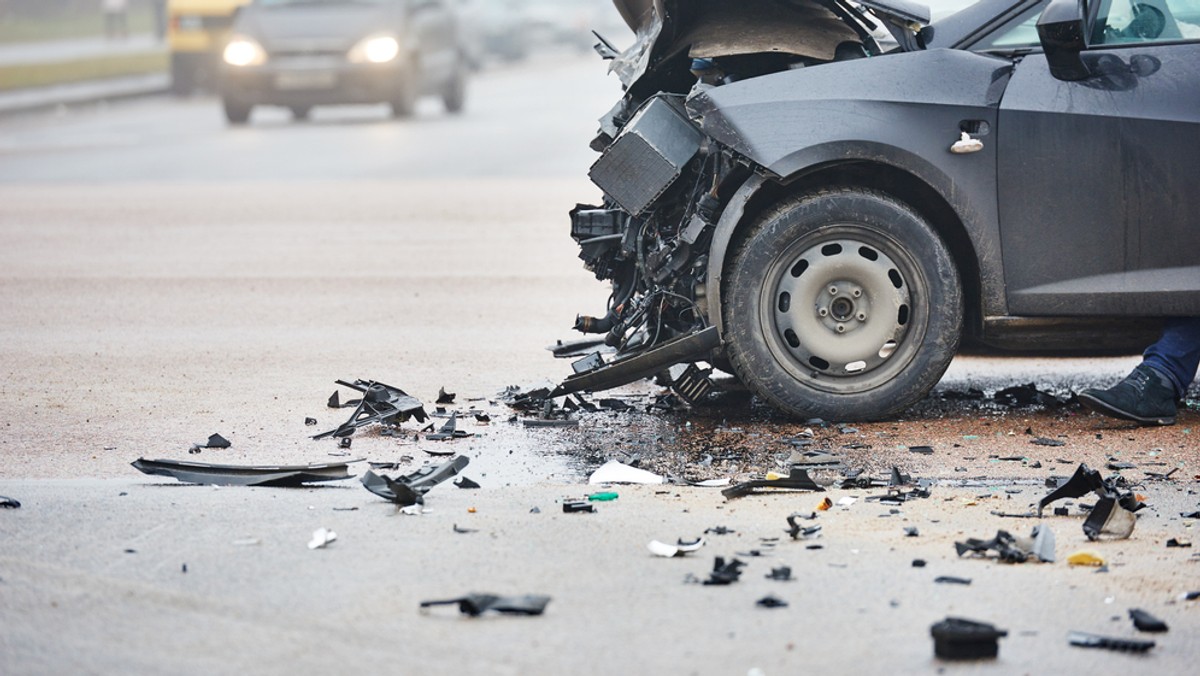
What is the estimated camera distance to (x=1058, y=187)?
22.6 ft

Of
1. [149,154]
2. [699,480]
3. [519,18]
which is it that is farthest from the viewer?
[519,18]

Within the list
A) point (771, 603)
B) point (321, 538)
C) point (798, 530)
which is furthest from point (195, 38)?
point (771, 603)

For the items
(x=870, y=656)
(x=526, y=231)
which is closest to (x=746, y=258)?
(x=870, y=656)

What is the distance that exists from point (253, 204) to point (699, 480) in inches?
411

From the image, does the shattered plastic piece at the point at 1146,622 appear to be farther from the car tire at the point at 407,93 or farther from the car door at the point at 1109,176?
the car tire at the point at 407,93

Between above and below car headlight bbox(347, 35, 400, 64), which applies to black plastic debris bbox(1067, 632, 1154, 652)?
below

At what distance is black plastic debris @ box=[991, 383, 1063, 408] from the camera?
768 cm

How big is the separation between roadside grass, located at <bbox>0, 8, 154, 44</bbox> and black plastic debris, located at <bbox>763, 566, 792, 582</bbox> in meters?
43.2

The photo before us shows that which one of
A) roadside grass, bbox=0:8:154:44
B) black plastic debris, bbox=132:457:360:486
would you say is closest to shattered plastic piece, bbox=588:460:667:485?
black plastic debris, bbox=132:457:360:486

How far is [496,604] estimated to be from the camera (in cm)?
468

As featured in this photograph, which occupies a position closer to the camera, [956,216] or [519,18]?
[956,216]

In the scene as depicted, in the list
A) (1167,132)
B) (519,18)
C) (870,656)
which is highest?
(519,18)

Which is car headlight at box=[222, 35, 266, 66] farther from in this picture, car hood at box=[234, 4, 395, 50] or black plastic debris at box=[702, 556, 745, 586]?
black plastic debris at box=[702, 556, 745, 586]

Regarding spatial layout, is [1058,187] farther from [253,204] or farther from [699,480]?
[253,204]
